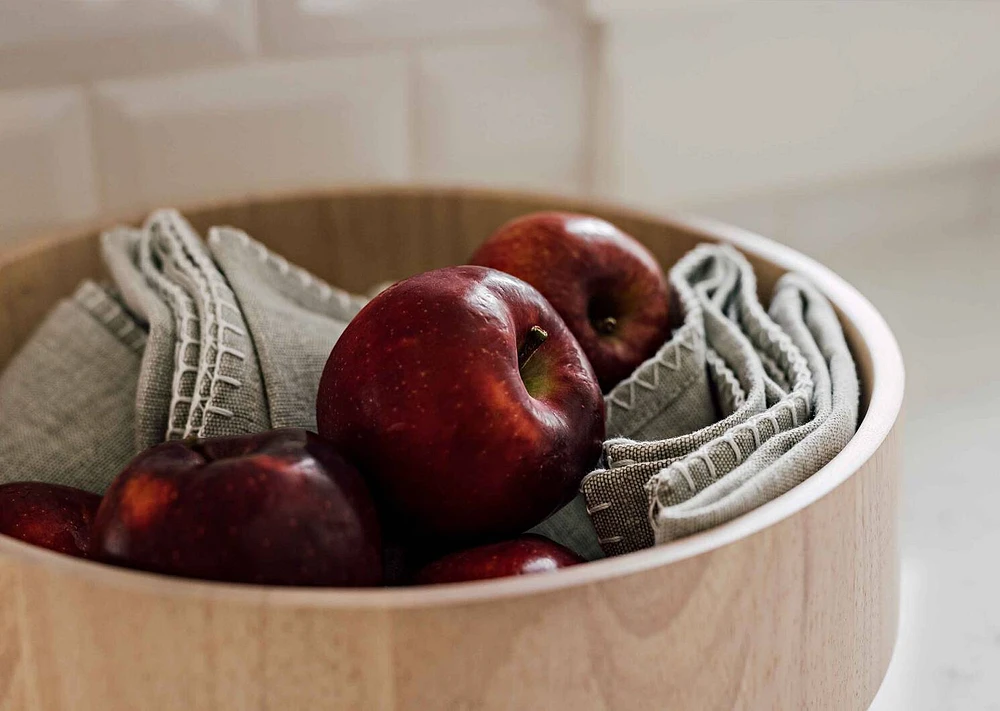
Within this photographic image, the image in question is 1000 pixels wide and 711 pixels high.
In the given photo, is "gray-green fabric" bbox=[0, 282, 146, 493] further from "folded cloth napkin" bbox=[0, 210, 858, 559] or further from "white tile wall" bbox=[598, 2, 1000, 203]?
"white tile wall" bbox=[598, 2, 1000, 203]

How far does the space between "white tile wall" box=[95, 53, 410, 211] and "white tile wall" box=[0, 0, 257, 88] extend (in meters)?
0.02

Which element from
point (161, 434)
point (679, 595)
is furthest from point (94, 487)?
point (679, 595)

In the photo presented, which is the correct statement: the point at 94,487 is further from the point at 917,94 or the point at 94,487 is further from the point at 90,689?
the point at 917,94

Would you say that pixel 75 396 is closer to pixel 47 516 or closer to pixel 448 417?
pixel 47 516

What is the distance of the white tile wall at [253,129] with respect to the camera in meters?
Result: 0.78

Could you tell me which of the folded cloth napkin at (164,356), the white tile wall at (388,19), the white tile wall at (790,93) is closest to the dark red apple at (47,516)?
the folded cloth napkin at (164,356)

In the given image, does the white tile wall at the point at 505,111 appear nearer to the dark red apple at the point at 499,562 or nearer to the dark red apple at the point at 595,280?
the dark red apple at the point at 595,280

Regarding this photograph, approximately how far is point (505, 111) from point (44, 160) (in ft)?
1.21

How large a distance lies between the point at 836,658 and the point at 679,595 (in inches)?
3.8

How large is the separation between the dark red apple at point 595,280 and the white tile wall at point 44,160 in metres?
0.33

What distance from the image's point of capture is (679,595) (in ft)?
1.17

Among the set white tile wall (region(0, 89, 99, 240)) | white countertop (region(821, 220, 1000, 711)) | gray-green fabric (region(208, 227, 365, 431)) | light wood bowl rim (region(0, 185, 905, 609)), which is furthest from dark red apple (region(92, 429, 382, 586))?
white tile wall (region(0, 89, 99, 240))

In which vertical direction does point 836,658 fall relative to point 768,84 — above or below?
below

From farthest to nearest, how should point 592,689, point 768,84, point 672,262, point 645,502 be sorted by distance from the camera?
point 768,84, point 672,262, point 645,502, point 592,689
